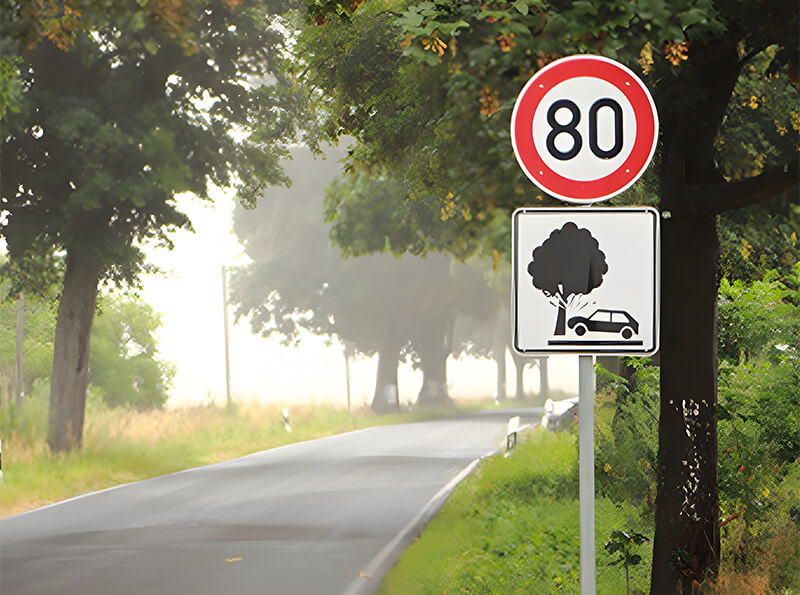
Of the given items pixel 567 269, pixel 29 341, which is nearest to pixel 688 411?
pixel 567 269

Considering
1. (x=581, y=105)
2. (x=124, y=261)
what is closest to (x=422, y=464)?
(x=124, y=261)

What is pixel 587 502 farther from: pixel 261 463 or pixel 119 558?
pixel 261 463

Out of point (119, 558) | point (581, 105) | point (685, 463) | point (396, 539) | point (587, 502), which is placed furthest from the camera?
point (396, 539)

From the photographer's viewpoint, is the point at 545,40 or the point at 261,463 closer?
the point at 545,40

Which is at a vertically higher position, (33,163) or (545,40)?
(33,163)

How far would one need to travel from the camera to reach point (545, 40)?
630 centimetres

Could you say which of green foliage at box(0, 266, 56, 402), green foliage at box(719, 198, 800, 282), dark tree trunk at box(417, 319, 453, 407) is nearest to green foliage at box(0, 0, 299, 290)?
green foliage at box(0, 266, 56, 402)

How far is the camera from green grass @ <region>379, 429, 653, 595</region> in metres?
8.12

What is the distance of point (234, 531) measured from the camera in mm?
12016

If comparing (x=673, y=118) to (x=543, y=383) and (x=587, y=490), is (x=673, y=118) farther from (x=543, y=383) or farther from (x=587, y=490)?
(x=543, y=383)

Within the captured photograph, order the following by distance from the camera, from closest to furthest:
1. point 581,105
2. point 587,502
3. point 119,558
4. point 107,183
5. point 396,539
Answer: point 587,502 → point 581,105 → point 119,558 → point 396,539 → point 107,183

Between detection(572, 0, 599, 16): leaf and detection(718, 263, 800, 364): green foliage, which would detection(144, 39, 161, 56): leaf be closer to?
detection(718, 263, 800, 364): green foliage

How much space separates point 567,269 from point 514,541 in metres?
6.61

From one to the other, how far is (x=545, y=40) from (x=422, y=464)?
48.4 feet
